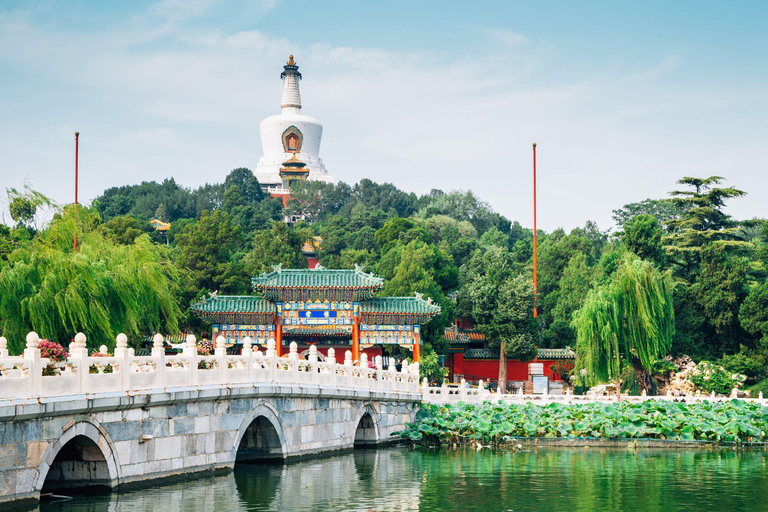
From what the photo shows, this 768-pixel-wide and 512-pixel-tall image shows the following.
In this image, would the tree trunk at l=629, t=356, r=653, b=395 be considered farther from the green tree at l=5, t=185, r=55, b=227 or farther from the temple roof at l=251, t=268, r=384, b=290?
the green tree at l=5, t=185, r=55, b=227

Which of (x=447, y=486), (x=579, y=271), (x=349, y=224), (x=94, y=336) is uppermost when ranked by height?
(x=349, y=224)

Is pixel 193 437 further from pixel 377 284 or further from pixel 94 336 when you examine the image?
pixel 377 284

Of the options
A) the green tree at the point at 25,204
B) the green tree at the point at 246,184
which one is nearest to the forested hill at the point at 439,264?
the green tree at the point at 25,204

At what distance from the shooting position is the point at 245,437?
1959cm

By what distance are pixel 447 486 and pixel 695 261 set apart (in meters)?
23.7

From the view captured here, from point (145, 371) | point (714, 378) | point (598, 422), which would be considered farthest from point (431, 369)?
point (145, 371)

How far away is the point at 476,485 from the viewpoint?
1750 centimetres

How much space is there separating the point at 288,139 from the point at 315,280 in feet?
128

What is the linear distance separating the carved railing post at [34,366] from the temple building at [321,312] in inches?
795

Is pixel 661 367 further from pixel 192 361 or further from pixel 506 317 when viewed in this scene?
pixel 192 361

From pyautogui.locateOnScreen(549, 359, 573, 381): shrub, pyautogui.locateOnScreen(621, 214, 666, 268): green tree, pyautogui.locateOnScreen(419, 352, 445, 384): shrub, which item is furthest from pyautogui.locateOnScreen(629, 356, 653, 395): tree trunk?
pyautogui.locateOnScreen(419, 352, 445, 384): shrub

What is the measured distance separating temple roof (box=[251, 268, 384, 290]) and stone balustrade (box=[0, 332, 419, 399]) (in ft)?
36.1

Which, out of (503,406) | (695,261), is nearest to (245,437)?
(503,406)

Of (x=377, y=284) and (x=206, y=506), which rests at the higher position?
(x=377, y=284)
